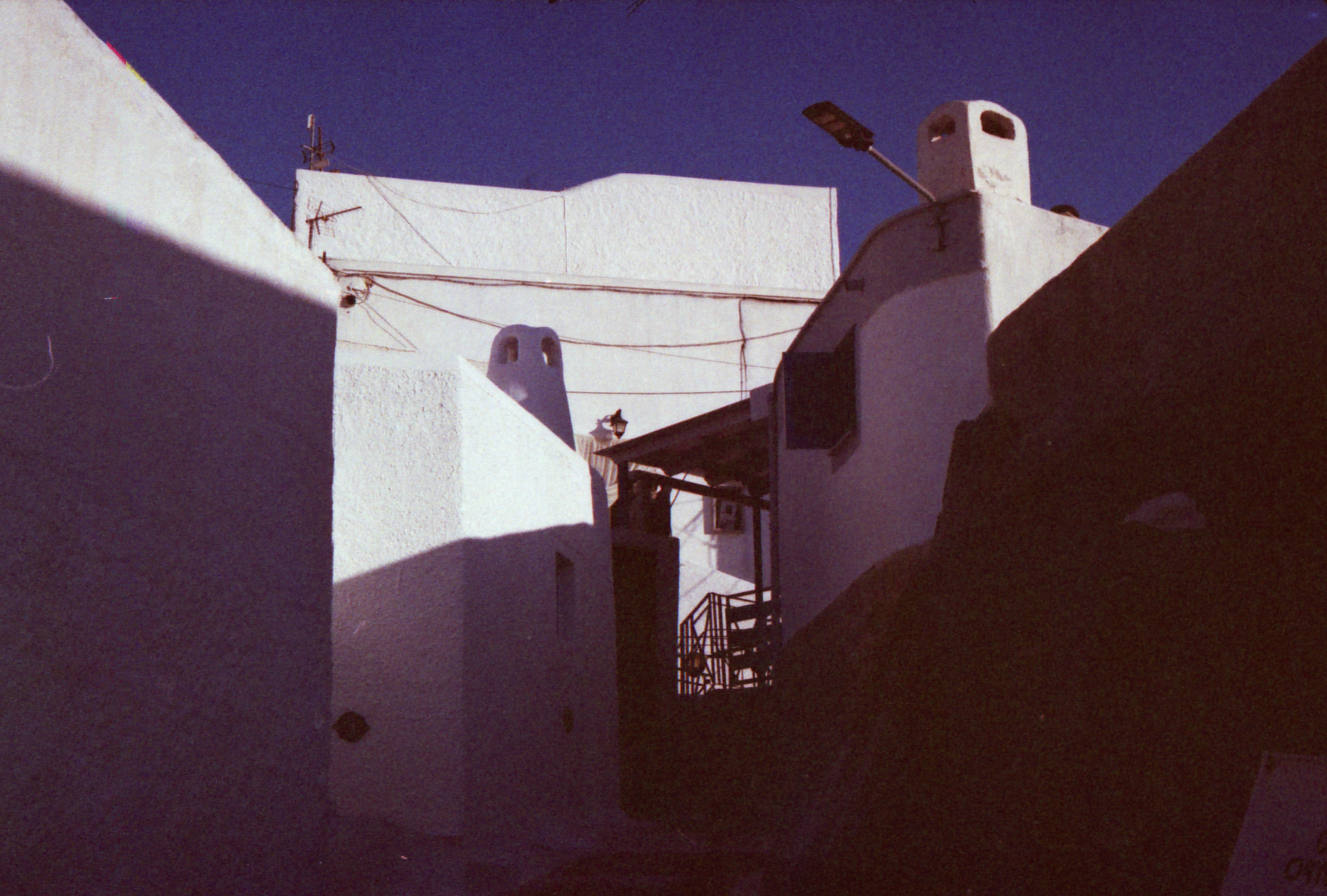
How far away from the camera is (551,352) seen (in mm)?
12203

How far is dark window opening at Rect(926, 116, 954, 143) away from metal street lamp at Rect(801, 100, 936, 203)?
95 cm

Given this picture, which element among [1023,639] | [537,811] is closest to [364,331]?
[537,811]

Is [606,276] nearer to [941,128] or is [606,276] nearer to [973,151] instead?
[941,128]

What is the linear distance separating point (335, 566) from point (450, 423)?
1.18 m

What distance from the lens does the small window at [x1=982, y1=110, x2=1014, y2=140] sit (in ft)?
30.7

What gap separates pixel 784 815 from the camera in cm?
614

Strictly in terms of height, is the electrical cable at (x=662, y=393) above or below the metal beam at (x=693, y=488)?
above

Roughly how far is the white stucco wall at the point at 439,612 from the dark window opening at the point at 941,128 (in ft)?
13.3

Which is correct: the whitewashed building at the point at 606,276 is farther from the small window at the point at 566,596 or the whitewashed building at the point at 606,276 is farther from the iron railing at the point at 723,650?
the small window at the point at 566,596

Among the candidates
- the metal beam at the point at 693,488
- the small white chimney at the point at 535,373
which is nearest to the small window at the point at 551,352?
the small white chimney at the point at 535,373

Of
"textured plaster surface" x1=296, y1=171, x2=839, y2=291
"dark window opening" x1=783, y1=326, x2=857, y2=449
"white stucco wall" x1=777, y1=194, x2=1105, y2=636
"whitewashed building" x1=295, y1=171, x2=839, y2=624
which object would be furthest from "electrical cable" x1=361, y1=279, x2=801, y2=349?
"white stucco wall" x1=777, y1=194, x2=1105, y2=636

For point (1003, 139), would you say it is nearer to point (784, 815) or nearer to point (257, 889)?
point (784, 815)

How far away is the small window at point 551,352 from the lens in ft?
39.7

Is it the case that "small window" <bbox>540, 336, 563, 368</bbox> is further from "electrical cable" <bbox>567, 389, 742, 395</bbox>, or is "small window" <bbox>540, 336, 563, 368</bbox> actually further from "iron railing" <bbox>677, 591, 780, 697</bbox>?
"electrical cable" <bbox>567, 389, 742, 395</bbox>
